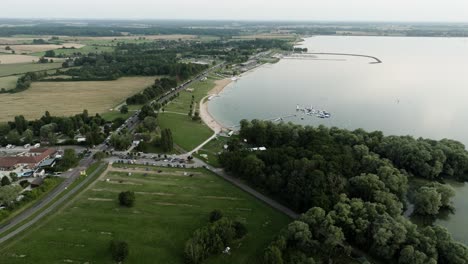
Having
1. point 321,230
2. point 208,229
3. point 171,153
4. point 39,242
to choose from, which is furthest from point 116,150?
point 321,230

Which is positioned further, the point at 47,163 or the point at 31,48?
the point at 31,48

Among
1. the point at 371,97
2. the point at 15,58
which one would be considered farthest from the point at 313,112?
the point at 15,58

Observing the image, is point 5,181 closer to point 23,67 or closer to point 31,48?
point 23,67

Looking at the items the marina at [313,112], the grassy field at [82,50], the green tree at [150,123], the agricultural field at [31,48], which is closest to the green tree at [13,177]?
the green tree at [150,123]

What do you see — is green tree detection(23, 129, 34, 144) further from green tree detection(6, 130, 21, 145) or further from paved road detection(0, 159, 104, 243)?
paved road detection(0, 159, 104, 243)

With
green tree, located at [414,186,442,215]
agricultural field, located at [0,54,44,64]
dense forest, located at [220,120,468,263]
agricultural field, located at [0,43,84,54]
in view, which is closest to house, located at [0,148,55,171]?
dense forest, located at [220,120,468,263]

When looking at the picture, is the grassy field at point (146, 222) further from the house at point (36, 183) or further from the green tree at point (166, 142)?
the green tree at point (166, 142)
